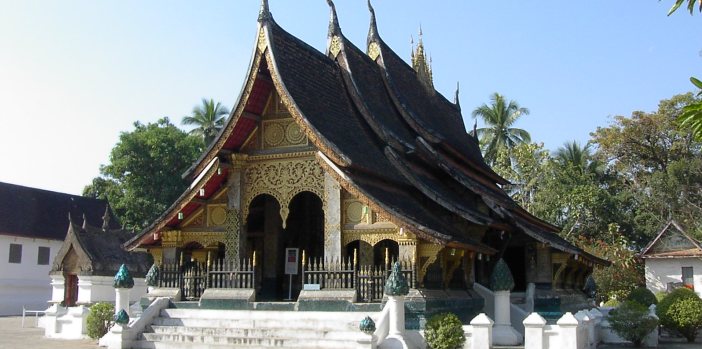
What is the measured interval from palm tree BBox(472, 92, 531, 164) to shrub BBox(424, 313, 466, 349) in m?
36.6

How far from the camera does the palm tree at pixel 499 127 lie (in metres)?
48.6

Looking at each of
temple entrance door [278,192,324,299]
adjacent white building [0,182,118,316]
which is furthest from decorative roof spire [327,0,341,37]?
adjacent white building [0,182,118,316]

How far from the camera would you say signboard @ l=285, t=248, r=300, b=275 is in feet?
57.8

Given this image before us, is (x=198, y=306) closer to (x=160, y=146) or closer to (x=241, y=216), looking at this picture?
(x=241, y=216)

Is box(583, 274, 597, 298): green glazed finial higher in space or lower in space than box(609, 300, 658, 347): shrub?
higher

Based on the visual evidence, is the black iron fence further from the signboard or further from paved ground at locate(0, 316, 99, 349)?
paved ground at locate(0, 316, 99, 349)

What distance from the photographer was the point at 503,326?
568 inches

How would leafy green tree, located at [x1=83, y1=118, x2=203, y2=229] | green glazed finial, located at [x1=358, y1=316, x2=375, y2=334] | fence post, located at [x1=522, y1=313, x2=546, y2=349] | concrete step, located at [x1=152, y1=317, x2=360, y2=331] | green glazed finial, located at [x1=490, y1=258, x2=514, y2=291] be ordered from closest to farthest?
green glazed finial, located at [x1=358, y1=316, x2=375, y2=334]
fence post, located at [x1=522, y1=313, x2=546, y2=349]
concrete step, located at [x1=152, y1=317, x2=360, y2=331]
green glazed finial, located at [x1=490, y1=258, x2=514, y2=291]
leafy green tree, located at [x1=83, y1=118, x2=203, y2=229]

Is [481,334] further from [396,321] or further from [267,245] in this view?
[267,245]

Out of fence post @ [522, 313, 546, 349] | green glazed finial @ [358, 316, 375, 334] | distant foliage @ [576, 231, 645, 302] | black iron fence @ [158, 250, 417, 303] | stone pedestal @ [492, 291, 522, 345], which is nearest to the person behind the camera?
green glazed finial @ [358, 316, 375, 334]

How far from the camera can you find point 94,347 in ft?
50.2

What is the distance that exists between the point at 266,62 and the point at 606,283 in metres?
26.9

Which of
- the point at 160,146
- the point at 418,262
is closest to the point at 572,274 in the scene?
the point at 418,262

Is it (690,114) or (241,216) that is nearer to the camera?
(690,114)
